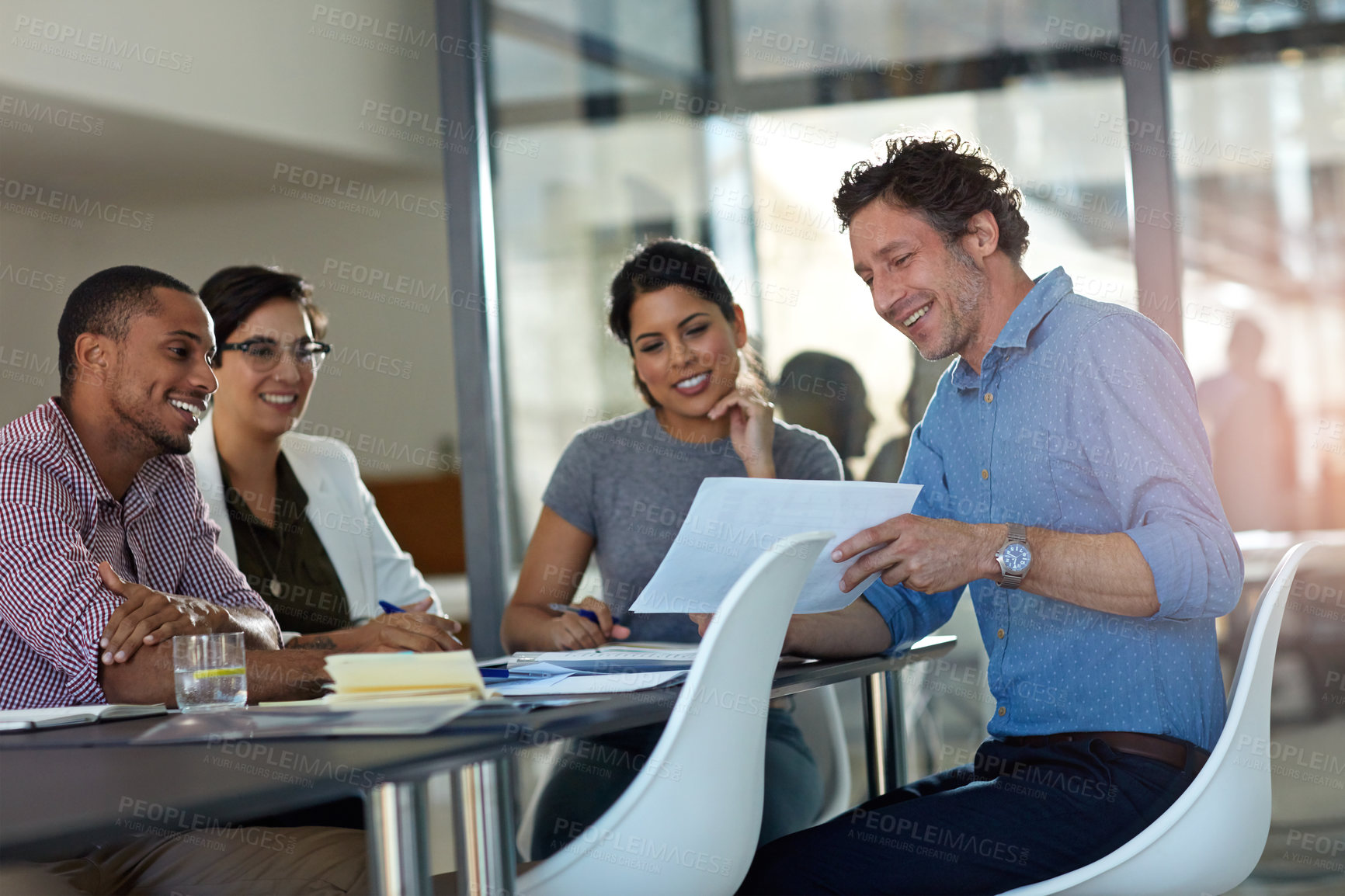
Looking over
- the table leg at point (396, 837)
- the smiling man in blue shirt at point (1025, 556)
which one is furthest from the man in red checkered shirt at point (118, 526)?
the smiling man in blue shirt at point (1025, 556)

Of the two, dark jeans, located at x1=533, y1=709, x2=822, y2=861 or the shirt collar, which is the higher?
the shirt collar

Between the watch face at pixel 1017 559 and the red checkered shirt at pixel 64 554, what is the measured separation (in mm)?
1217

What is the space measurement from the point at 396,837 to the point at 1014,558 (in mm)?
914

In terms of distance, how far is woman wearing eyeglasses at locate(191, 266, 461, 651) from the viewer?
275 centimetres

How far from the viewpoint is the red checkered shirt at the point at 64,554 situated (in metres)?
1.76

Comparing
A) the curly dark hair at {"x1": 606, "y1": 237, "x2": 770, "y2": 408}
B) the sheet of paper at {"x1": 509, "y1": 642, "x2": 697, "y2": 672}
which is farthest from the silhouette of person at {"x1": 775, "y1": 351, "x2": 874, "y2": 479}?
the sheet of paper at {"x1": 509, "y1": 642, "x2": 697, "y2": 672}

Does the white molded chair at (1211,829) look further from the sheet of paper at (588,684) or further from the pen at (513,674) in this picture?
the pen at (513,674)

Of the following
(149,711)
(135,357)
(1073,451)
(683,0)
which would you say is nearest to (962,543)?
(1073,451)

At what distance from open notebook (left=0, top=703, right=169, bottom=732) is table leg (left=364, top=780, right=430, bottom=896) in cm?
60

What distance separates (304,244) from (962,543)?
3.93m

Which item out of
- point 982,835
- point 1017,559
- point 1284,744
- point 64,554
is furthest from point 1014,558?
point 1284,744

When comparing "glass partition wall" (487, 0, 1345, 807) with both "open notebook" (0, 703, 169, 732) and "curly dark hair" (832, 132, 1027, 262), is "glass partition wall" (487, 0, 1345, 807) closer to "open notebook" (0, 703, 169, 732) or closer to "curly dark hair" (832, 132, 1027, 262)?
"curly dark hair" (832, 132, 1027, 262)

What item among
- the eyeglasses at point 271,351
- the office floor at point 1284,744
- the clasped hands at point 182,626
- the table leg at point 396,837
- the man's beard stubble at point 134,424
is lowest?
the office floor at point 1284,744

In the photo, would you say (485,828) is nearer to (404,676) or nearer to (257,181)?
(404,676)
